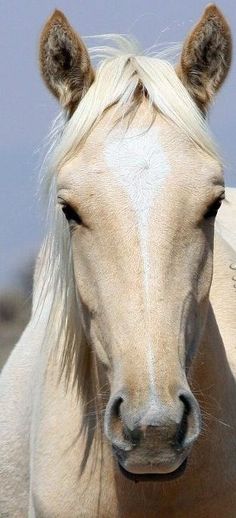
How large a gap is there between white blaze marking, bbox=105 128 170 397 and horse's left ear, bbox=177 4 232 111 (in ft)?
1.09

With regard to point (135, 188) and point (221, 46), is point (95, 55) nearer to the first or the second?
point (221, 46)

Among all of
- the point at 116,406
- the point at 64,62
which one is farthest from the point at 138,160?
the point at 116,406

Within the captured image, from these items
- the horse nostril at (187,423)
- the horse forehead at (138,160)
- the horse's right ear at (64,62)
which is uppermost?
the horse's right ear at (64,62)

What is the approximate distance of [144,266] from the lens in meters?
4.40

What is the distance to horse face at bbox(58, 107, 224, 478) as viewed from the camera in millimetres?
4227

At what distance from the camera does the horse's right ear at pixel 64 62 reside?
16.0 feet

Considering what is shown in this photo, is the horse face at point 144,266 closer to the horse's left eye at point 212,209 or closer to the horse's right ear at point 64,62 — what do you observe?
the horse's left eye at point 212,209

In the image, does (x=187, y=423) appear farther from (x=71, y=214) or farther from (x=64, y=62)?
(x=64, y=62)

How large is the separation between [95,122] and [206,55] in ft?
1.58

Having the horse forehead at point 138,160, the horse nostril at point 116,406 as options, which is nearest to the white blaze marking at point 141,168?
the horse forehead at point 138,160

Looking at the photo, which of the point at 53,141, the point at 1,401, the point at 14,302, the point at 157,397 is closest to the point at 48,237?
the point at 53,141

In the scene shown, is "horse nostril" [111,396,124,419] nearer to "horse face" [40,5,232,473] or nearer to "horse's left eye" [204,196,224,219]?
"horse face" [40,5,232,473]

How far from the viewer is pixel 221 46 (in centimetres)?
495

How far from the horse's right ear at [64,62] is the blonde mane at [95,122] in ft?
0.21
